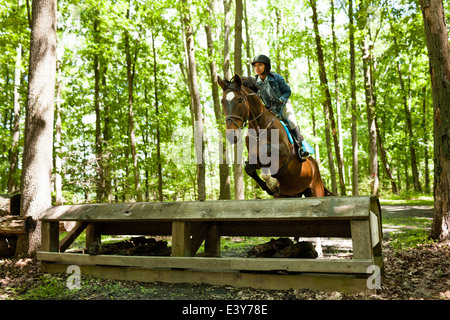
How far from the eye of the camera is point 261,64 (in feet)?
17.6

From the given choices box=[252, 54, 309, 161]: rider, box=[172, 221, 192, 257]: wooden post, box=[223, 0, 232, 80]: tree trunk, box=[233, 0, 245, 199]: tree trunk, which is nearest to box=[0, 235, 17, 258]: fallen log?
box=[172, 221, 192, 257]: wooden post

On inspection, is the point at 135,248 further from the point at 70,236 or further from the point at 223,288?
the point at 223,288

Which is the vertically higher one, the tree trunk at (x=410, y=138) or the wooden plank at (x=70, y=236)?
the tree trunk at (x=410, y=138)

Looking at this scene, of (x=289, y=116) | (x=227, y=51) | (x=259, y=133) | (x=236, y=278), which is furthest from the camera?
(x=227, y=51)

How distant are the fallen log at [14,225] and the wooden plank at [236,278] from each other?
3.54 feet

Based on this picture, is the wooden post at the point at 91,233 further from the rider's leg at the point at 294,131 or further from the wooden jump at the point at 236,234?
the rider's leg at the point at 294,131

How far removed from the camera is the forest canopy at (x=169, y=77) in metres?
11.9

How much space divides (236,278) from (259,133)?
2.23 metres

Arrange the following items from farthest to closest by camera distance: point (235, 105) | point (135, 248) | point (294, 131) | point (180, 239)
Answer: point (294, 131) → point (135, 248) → point (235, 105) → point (180, 239)

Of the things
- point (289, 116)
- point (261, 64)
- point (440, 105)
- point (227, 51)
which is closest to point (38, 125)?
point (261, 64)

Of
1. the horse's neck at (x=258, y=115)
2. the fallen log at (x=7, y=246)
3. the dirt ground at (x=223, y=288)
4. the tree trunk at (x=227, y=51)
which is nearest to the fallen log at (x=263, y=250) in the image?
the dirt ground at (x=223, y=288)

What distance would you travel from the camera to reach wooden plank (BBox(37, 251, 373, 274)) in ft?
10.9

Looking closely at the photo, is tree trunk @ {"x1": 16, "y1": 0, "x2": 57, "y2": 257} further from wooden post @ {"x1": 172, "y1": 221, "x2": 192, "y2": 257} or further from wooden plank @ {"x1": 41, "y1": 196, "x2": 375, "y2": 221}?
wooden post @ {"x1": 172, "y1": 221, "x2": 192, "y2": 257}

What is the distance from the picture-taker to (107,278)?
180 inches
